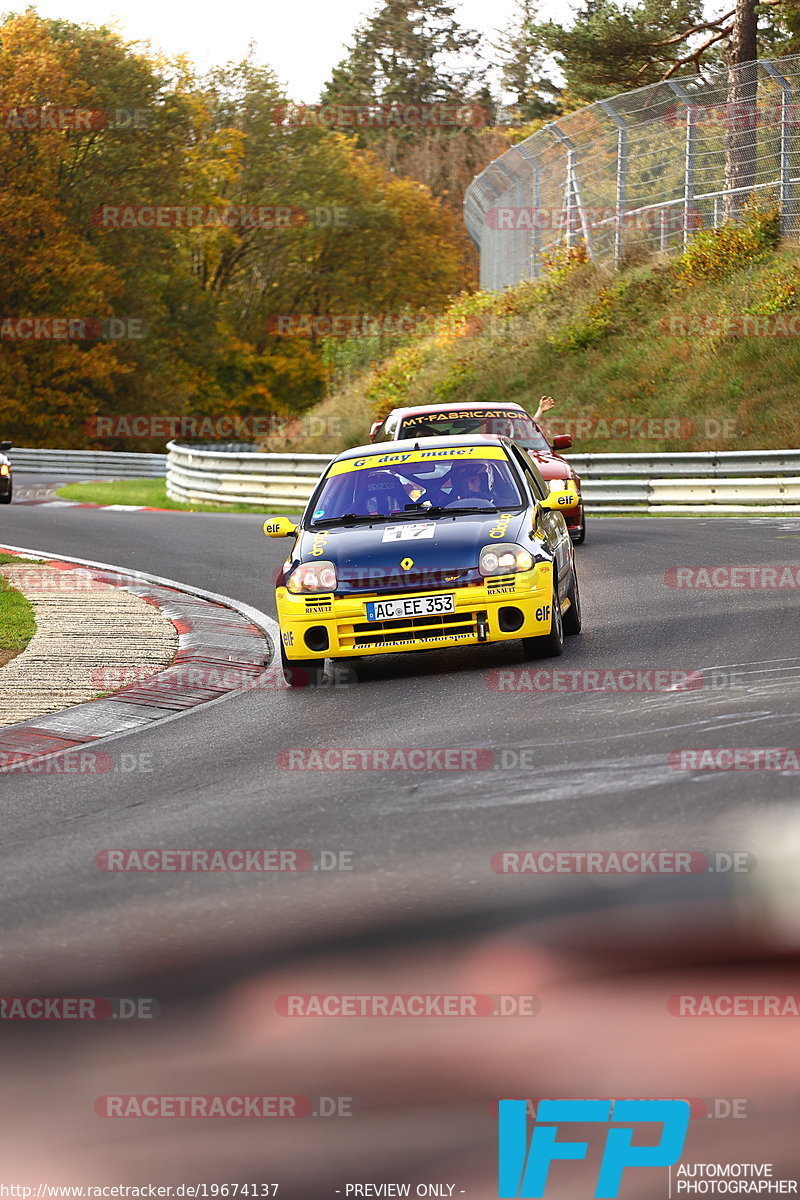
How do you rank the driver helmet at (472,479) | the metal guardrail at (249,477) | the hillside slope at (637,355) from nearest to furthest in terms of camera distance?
the driver helmet at (472,479)
the metal guardrail at (249,477)
the hillside slope at (637,355)

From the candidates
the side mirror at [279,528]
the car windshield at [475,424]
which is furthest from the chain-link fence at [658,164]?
the side mirror at [279,528]

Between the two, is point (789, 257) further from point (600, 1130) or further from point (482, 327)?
point (600, 1130)

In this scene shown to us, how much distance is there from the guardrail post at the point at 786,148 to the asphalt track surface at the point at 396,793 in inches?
705

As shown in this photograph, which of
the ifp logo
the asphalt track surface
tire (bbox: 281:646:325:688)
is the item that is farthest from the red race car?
the ifp logo

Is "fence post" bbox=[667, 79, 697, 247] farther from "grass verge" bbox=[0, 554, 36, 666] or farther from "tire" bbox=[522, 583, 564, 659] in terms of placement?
"tire" bbox=[522, 583, 564, 659]

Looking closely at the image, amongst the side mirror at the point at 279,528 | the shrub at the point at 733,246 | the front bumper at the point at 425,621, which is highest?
the shrub at the point at 733,246

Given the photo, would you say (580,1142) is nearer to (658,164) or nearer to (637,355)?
(637,355)

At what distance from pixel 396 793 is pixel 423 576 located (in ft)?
10.5

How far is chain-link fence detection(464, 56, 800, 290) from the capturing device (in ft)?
92.1

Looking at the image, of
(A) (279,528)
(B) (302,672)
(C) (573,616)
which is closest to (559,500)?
(C) (573,616)

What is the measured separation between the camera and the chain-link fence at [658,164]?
92.1 ft

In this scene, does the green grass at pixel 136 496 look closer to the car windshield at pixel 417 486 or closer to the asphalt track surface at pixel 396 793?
the car windshield at pixel 417 486

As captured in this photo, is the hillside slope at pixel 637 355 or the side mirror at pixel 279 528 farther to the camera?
the hillside slope at pixel 637 355

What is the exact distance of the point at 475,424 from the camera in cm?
1719
